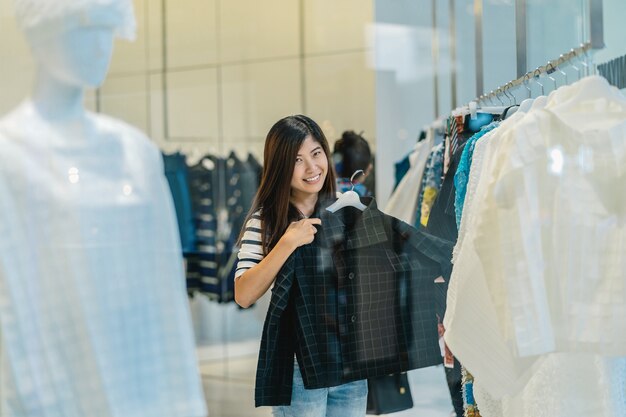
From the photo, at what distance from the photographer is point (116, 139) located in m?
1.91

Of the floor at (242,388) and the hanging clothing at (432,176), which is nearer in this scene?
the floor at (242,388)

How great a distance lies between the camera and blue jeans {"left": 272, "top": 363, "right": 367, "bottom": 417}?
230cm

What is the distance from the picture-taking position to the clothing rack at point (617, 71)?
2609mm

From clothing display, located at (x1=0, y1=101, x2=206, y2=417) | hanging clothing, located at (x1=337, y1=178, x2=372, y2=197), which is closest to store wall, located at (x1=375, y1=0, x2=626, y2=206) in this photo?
hanging clothing, located at (x1=337, y1=178, x2=372, y2=197)

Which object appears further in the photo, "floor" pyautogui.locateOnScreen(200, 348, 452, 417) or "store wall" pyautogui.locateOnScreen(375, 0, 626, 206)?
"store wall" pyautogui.locateOnScreen(375, 0, 626, 206)

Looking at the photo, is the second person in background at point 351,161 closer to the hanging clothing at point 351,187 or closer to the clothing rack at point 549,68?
the hanging clothing at point 351,187

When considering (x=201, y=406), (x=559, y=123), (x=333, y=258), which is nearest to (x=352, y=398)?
(x=333, y=258)

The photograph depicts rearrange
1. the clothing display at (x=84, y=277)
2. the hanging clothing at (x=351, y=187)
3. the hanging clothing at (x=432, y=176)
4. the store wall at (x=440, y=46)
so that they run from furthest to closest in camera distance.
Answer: the hanging clothing at (x=432, y=176) < the store wall at (x=440, y=46) < the hanging clothing at (x=351, y=187) < the clothing display at (x=84, y=277)

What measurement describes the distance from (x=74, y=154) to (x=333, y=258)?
832 mm

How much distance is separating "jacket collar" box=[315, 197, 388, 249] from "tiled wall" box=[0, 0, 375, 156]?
0.29 meters

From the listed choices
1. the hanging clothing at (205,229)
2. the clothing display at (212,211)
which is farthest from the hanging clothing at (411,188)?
the hanging clothing at (205,229)

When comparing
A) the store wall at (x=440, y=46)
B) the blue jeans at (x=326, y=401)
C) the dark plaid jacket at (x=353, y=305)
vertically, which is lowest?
the blue jeans at (x=326, y=401)

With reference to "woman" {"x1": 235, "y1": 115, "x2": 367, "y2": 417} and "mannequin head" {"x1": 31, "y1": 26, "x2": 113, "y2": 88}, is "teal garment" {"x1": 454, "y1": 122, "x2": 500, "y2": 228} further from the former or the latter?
"mannequin head" {"x1": 31, "y1": 26, "x2": 113, "y2": 88}

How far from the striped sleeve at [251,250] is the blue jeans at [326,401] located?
296 mm
